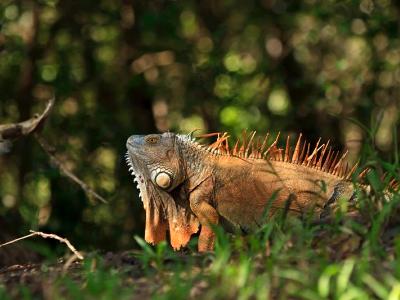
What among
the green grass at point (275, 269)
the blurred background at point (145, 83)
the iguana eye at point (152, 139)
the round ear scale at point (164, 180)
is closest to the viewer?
the green grass at point (275, 269)

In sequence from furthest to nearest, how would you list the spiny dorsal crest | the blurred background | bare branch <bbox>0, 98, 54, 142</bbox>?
the blurred background → bare branch <bbox>0, 98, 54, 142</bbox> → the spiny dorsal crest

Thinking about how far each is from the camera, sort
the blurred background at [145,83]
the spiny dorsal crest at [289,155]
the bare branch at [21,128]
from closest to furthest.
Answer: the spiny dorsal crest at [289,155], the bare branch at [21,128], the blurred background at [145,83]

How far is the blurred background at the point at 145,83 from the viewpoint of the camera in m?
14.1

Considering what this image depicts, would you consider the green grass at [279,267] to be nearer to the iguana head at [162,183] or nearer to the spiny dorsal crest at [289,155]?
the spiny dorsal crest at [289,155]

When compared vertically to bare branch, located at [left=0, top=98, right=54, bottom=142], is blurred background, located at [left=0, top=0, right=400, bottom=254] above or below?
below

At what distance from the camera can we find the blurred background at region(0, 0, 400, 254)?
46.1ft

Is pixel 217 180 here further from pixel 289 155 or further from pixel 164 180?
pixel 289 155

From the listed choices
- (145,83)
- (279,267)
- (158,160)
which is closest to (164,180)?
(158,160)

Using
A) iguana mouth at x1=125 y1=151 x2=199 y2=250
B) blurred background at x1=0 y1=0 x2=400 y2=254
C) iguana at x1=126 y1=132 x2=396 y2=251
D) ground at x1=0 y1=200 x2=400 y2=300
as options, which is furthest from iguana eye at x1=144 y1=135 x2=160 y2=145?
blurred background at x1=0 y1=0 x2=400 y2=254

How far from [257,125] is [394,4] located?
245cm

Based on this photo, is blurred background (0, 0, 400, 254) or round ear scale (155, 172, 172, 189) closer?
round ear scale (155, 172, 172, 189)

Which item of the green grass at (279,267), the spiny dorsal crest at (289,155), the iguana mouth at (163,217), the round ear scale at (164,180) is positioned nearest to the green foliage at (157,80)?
the iguana mouth at (163,217)

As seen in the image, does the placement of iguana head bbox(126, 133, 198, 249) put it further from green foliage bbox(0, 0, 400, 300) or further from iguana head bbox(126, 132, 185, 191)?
green foliage bbox(0, 0, 400, 300)

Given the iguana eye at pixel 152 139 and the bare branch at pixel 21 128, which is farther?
the bare branch at pixel 21 128
